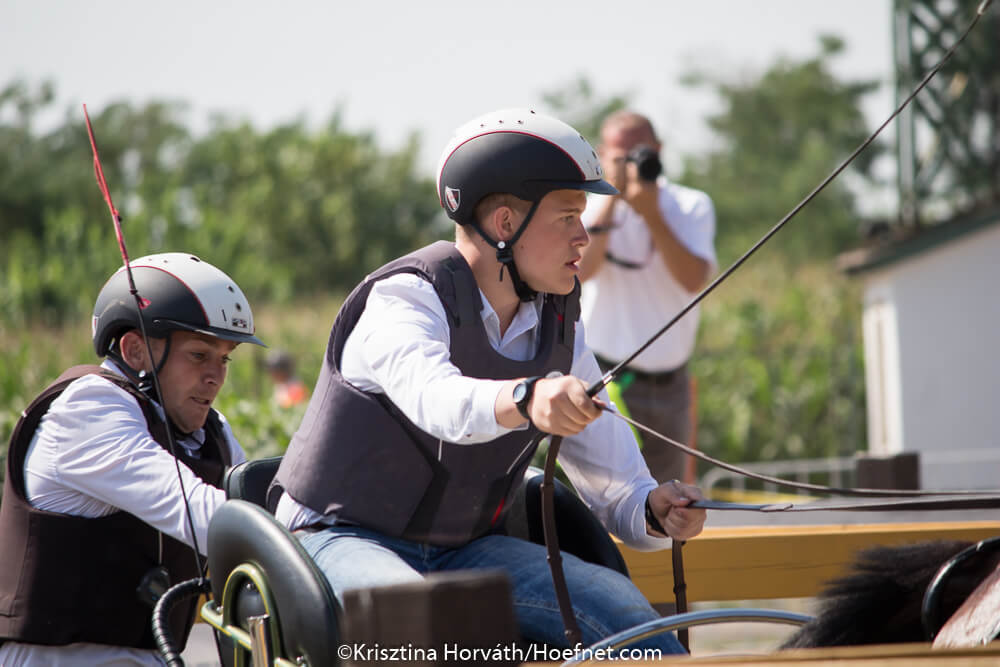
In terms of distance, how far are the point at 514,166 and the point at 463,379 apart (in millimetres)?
605

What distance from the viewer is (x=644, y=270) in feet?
18.2

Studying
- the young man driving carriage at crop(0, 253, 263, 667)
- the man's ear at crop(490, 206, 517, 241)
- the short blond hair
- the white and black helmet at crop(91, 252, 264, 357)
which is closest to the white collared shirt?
the man's ear at crop(490, 206, 517, 241)

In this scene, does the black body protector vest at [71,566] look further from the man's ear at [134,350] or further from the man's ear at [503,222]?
the man's ear at [503,222]

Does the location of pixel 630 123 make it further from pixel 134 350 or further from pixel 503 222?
pixel 503 222

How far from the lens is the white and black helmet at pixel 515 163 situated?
267 cm

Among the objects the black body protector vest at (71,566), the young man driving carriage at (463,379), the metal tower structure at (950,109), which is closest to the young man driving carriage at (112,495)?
the black body protector vest at (71,566)

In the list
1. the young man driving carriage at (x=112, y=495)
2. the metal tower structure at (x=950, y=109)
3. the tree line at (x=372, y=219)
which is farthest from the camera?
the tree line at (x=372, y=219)

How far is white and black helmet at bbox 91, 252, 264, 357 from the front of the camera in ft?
11.1

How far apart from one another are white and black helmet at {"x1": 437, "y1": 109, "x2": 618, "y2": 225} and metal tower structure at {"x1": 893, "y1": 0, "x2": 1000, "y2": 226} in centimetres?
799

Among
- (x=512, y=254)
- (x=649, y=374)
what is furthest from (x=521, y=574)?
(x=649, y=374)

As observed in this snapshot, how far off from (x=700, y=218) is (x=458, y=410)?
3.56 m

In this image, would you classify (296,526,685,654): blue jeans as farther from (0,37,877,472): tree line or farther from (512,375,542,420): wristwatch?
(0,37,877,472): tree line

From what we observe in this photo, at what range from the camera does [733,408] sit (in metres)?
12.5

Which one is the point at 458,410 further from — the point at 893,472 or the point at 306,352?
the point at 306,352
